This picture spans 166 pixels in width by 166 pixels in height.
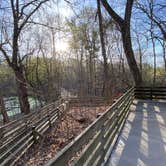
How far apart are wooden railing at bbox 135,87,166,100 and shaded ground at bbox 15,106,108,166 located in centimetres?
237

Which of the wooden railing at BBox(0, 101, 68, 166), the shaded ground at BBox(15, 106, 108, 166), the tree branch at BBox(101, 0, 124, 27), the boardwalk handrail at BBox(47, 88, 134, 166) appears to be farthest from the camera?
the tree branch at BBox(101, 0, 124, 27)

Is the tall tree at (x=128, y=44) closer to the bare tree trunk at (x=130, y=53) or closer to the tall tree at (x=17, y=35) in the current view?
the bare tree trunk at (x=130, y=53)

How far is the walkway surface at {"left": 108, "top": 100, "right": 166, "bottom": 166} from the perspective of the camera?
4000 mm

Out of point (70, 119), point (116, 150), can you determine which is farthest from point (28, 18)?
point (116, 150)

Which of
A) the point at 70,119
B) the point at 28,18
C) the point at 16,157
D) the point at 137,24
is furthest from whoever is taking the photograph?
the point at 137,24

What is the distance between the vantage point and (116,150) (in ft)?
14.8

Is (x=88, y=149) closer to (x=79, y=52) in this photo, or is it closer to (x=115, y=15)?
(x=115, y=15)

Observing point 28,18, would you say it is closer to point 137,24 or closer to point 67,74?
point 67,74

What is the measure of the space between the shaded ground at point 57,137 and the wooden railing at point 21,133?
8.5 inches

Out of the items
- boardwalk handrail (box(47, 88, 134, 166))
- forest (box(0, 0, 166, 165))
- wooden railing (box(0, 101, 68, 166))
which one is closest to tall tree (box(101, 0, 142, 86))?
forest (box(0, 0, 166, 165))

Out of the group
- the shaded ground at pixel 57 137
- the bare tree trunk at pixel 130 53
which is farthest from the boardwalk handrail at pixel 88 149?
the bare tree trunk at pixel 130 53

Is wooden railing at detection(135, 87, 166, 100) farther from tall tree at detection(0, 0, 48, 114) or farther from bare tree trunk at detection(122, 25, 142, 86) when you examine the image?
tall tree at detection(0, 0, 48, 114)

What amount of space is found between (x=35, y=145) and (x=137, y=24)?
16.7 meters

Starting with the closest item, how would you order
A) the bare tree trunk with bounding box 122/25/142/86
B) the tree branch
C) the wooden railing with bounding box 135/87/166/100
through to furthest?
the wooden railing with bounding box 135/87/166/100
the bare tree trunk with bounding box 122/25/142/86
the tree branch
